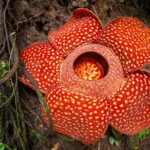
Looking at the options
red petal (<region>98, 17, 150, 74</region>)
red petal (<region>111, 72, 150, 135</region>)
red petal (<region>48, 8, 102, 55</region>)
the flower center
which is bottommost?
red petal (<region>111, 72, 150, 135</region>)

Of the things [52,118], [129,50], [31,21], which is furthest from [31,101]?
[129,50]

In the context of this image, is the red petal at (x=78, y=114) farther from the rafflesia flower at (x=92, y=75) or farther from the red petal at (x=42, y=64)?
the red petal at (x=42, y=64)

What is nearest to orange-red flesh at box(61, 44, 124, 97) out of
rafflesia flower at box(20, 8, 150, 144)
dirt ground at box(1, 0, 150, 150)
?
rafflesia flower at box(20, 8, 150, 144)

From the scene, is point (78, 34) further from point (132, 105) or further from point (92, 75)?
point (132, 105)

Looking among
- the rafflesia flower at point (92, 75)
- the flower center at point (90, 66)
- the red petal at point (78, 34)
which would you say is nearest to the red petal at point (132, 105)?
the rafflesia flower at point (92, 75)

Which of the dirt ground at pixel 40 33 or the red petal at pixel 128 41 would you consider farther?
the dirt ground at pixel 40 33

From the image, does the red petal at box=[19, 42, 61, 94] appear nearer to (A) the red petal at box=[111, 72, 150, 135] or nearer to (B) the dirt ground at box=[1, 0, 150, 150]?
(B) the dirt ground at box=[1, 0, 150, 150]

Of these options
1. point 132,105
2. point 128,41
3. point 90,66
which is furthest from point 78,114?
A: point 128,41
